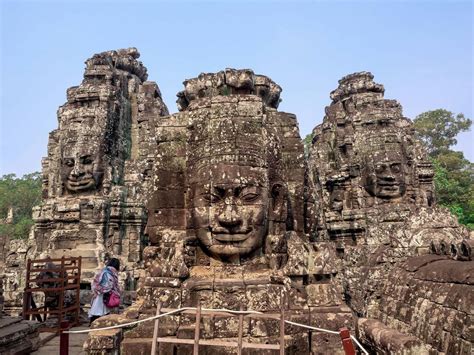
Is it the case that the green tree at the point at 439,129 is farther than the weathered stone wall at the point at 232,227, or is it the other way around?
the green tree at the point at 439,129

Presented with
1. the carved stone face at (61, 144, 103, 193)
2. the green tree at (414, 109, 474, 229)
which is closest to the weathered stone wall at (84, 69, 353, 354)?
the carved stone face at (61, 144, 103, 193)

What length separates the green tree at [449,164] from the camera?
2381 cm

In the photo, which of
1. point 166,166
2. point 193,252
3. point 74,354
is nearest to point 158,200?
point 166,166

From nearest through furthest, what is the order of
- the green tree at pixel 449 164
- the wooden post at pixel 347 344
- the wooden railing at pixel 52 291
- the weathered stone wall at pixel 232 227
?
the wooden post at pixel 347 344
the weathered stone wall at pixel 232 227
the wooden railing at pixel 52 291
the green tree at pixel 449 164

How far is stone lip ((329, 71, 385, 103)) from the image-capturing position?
1380 centimetres

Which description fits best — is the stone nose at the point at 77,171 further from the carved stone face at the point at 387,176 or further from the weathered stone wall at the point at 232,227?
the carved stone face at the point at 387,176

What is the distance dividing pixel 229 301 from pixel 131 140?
9716mm

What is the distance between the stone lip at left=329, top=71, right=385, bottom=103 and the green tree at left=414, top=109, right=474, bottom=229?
8023 mm

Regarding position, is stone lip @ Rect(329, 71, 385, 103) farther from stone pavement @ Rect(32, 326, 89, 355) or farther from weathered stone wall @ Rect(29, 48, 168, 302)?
stone pavement @ Rect(32, 326, 89, 355)

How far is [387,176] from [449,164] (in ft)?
58.9

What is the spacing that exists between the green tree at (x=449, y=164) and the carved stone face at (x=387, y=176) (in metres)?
9.19

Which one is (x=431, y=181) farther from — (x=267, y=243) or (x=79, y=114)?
(x=79, y=114)

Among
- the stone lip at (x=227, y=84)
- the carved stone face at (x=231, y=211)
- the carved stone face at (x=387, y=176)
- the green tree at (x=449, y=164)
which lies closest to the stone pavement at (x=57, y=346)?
the carved stone face at (x=231, y=211)

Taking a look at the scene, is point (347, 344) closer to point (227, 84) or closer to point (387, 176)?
point (227, 84)
